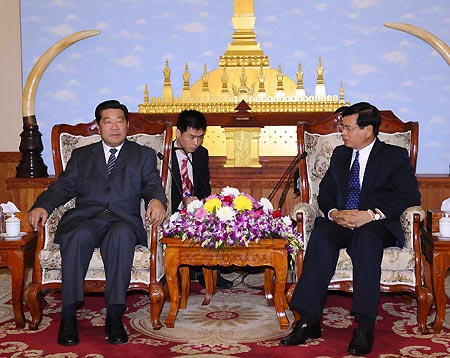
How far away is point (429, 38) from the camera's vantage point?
6.13m

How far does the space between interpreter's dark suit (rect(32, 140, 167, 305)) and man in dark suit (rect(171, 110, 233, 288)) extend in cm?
42

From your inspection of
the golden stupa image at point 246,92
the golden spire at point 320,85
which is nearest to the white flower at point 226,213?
the golden stupa image at point 246,92

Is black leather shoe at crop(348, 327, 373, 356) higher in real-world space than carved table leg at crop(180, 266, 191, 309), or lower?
lower

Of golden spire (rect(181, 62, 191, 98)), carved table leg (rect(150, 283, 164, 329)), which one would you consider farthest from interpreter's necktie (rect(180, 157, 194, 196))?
golden spire (rect(181, 62, 191, 98))

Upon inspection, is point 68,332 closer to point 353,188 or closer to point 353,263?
point 353,263

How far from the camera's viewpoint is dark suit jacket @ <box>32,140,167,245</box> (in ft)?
12.5

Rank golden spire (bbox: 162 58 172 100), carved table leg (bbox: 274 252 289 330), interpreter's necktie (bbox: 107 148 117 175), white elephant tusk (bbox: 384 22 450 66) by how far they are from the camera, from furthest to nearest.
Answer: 1. golden spire (bbox: 162 58 172 100)
2. white elephant tusk (bbox: 384 22 450 66)
3. interpreter's necktie (bbox: 107 148 117 175)
4. carved table leg (bbox: 274 252 289 330)

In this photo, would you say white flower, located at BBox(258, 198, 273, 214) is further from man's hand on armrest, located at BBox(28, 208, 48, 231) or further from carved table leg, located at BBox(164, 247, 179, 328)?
man's hand on armrest, located at BBox(28, 208, 48, 231)

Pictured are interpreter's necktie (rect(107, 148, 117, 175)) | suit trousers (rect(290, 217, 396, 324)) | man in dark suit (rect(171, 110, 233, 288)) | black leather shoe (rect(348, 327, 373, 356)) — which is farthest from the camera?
man in dark suit (rect(171, 110, 233, 288))

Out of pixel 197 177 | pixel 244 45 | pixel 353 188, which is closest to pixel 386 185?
pixel 353 188

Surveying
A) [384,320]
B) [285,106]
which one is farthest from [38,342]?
[285,106]

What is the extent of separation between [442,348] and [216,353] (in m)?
1.09

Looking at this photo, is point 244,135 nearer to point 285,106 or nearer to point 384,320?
point 285,106

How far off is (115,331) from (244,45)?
372 centimetres
